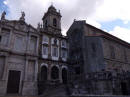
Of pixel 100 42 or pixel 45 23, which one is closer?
pixel 100 42

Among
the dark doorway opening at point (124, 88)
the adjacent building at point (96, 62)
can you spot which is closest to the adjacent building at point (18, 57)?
the adjacent building at point (96, 62)

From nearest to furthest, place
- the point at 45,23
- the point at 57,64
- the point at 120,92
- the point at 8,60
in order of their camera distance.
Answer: the point at 120,92 → the point at 8,60 → the point at 57,64 → the point at 45,23

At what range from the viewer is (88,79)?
20.8m

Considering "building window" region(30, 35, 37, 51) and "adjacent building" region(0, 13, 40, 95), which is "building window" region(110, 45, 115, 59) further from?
"building window" region(30, 35, 37, 51)

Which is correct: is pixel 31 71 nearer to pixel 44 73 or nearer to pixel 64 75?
pixel 44 73

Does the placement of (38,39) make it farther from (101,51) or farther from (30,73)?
(101,51)

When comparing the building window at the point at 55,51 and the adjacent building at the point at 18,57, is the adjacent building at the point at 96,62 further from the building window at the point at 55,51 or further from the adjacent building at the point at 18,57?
the adjacent building at the point at 18,57

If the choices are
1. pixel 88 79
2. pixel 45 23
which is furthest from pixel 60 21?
pixel 88 79

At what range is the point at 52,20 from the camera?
34750 millimetres

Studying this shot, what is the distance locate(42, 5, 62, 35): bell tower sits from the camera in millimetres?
33906

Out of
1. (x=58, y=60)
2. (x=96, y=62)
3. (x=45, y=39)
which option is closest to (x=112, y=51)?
(x=96, y=62)

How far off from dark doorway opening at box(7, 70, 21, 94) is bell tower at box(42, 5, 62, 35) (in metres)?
15.4

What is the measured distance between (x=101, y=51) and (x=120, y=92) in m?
10.5

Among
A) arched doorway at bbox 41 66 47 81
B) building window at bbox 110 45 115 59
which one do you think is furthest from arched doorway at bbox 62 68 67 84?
building window at bbox 110 45 115 59
